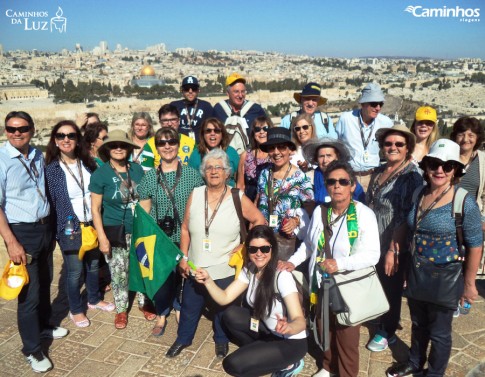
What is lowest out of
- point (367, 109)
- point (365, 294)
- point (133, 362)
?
point (133, 362)

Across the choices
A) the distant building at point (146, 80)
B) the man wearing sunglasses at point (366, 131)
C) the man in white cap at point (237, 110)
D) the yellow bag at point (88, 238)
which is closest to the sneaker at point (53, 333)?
the yellow bag at point (88, 238)

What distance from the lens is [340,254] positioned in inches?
83.9

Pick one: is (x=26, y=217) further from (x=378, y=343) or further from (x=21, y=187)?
(x=378, y=343)

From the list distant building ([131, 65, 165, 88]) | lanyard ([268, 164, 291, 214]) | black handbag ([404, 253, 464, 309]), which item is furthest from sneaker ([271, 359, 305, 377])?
distant building ([131, 65, 165, 88])

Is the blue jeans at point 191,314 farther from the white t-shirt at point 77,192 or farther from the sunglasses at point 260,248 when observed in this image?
the white t-shirt at point 77,192

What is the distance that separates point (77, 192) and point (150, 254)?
0.73 meters

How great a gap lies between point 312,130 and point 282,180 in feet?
2.08

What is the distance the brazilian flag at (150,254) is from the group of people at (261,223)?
0.09 metres

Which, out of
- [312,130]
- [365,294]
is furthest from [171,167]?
[365,294]

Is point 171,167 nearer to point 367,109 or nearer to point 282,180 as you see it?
point 282,180

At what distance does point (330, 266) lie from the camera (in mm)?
2080

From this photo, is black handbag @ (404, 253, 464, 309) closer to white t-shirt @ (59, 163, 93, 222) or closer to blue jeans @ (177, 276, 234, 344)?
blue jeans @ (177, 276, 234, 344)

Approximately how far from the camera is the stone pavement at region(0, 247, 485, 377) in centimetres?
258

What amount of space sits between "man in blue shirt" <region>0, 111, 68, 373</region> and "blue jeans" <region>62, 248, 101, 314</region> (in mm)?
215
